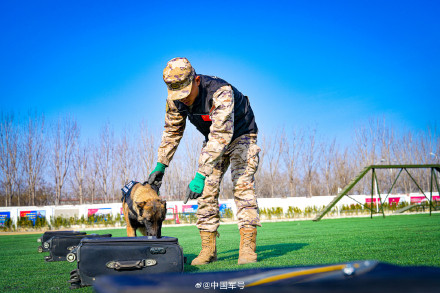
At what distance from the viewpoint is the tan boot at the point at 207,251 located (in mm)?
3491

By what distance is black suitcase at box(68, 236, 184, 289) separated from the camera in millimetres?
2383

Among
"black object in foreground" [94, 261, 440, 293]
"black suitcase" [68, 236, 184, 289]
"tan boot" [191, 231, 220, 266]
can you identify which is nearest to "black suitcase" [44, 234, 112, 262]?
"tan boot" [191, 231, 220, 266]

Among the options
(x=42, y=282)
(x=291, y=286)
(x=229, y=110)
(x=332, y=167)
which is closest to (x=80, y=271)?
(x=42, y=282)

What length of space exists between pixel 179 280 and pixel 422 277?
0.51 m

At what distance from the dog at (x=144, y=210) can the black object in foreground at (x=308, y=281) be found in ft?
12.5

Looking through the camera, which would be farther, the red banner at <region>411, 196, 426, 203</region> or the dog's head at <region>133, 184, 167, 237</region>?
the red banner at <region>411, 196, 426, 203</region>

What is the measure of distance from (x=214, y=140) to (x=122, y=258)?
4.16 feet

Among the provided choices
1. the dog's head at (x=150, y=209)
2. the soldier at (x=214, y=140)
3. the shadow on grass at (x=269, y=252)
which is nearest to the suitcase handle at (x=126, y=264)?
the soldier at (x=214, y=140)

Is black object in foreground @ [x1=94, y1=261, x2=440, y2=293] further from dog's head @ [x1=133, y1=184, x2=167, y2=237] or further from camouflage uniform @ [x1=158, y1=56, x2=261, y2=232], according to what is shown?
dog's head @ [x1=133, y1=184, x2=167, y2=237]

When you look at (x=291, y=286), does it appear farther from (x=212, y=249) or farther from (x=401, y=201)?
(x=401, y=201)

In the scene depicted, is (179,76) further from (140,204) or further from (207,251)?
(140,204)

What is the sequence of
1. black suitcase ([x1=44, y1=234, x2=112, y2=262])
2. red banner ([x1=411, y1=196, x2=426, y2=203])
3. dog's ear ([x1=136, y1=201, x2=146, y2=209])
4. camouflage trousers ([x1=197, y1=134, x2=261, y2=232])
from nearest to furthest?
camouflage trousers ([x1=197, y1=134, x2=261, y2=232]), black suitcase ([x1=44, y1=234, x2=112, y2=262]), dog's ear ([x1=136, y1=201, x2=146, y2=209]), red banner ([x1=411, y1=196, x2=426, y2=203])

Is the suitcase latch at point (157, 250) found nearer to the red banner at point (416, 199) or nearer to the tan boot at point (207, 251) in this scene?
the tan boot at point (207, 251)

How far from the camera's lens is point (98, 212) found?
72.7ft
